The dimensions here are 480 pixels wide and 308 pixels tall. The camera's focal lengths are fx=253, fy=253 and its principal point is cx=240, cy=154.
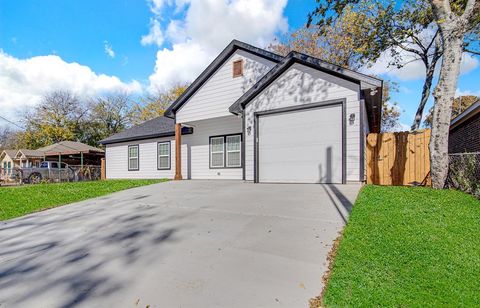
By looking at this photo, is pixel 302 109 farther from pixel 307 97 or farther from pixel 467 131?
pixel 467 131

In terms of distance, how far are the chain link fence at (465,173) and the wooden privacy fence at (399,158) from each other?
594mm

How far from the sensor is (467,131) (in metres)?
10.6

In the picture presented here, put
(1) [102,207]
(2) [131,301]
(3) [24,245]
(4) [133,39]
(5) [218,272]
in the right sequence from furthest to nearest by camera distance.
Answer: (4) [133,39] → (1) [102,207] → (3) [24,245] → (5) [218,272] → (2) [131,301]

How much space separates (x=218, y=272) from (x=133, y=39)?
1618cm

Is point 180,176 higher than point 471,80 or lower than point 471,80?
lower

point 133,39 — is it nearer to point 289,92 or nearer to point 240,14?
point 240,14

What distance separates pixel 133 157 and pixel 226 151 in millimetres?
6570

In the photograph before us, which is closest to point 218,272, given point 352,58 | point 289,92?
point 289,92

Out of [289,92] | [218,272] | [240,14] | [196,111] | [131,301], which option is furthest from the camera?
[240,14]

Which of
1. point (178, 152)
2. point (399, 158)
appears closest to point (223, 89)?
point (178, 152)

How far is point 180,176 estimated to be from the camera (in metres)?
12.2

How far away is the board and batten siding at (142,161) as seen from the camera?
1378cm

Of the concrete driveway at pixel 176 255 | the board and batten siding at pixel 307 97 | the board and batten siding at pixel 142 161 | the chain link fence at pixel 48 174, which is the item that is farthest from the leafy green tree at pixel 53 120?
the concrete driveway at pixel 176 255

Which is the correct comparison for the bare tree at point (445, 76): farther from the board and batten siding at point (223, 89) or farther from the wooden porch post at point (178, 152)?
the wooden porch post at point (178, 152)
